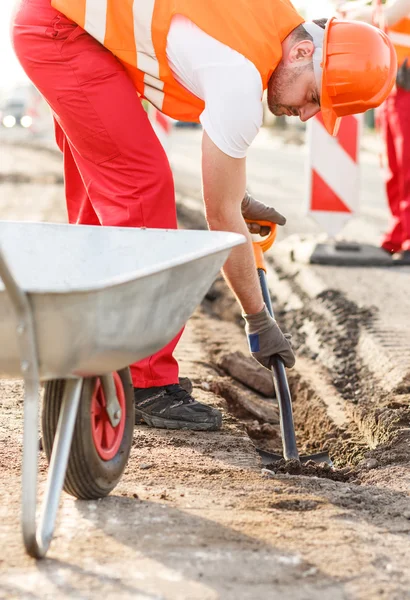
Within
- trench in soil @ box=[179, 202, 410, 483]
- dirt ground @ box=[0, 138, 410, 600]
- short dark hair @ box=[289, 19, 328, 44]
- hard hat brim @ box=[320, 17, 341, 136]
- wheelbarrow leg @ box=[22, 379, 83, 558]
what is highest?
short dark hair @ box=[289, 19, 328, 44]

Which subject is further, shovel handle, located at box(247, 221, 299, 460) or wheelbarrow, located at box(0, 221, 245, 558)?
shovel handle, located at box(247, 221, 299, 460)

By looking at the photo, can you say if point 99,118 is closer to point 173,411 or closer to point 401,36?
point 173,411

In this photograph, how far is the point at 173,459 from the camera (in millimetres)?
3504

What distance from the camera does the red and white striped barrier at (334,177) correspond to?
750cm

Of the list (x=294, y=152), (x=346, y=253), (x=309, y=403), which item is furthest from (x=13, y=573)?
(x=294, y=152)

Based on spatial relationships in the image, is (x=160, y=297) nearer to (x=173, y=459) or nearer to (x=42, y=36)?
(x=173, y=459)

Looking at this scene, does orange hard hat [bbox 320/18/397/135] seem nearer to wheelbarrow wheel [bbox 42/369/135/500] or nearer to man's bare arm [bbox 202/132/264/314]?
man's bare arm [bbox 202/132/264/314]

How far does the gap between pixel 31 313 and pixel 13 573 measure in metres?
0.66

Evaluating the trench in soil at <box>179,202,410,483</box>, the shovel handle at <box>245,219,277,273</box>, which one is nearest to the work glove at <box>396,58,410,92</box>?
the trench in soil at <box>179,202,410,483</box>

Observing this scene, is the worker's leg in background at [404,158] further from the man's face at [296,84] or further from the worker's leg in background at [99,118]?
the man's face at [296,84]

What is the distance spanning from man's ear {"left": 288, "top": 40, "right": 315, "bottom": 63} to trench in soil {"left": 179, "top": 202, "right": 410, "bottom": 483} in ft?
4.86

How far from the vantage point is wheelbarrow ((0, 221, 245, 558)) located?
238cm

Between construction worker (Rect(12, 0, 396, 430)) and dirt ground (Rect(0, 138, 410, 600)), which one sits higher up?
construction worker (Rect(12, 0, 396, 430))

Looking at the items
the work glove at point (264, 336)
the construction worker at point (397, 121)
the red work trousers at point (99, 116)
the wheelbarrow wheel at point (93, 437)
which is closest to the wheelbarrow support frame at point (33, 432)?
the wheelbarrow wheel at point (93, 437)
